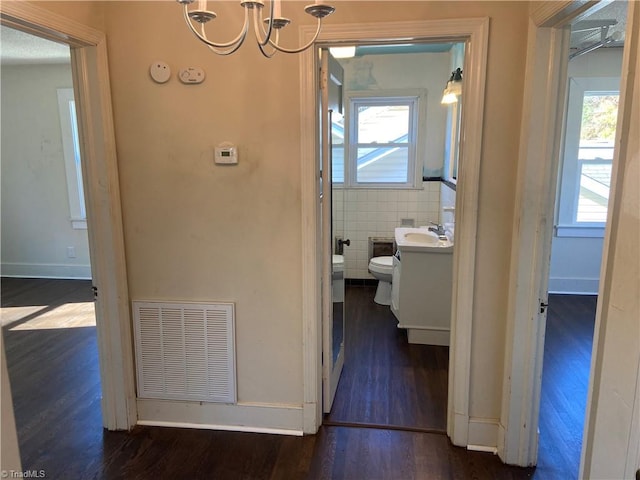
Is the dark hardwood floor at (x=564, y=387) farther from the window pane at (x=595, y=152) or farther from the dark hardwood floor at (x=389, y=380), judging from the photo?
Result: the window pane at (x=595, y=152)

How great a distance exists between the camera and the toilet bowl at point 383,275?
444cm

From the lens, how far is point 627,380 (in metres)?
1.07

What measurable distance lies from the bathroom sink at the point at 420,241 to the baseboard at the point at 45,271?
3908 mm

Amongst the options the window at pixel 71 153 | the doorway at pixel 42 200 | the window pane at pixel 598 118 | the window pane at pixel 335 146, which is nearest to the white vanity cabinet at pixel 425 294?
the window pane at pixel 335 146

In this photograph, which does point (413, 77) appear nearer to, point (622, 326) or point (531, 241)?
point (531, 241)

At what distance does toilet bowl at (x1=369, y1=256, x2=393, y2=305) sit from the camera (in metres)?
4.44

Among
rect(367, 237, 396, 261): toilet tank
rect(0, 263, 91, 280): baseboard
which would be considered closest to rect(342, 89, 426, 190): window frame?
rect(367, 237, 396, 261): toilet tank

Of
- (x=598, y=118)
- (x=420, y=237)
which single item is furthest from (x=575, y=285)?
(x=420, y=237)

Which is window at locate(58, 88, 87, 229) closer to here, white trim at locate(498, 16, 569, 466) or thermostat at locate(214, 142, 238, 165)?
thermostat at locate(214, 142, 238, 165)

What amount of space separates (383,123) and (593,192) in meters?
2.33

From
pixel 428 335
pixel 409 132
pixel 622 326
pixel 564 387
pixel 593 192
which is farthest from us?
pixel 409 132

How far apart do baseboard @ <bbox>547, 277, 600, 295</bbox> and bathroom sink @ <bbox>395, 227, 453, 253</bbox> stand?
6.23 feet

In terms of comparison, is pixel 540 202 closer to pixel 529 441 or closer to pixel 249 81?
pixel 529 441

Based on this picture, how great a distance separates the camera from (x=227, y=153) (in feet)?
7.39
